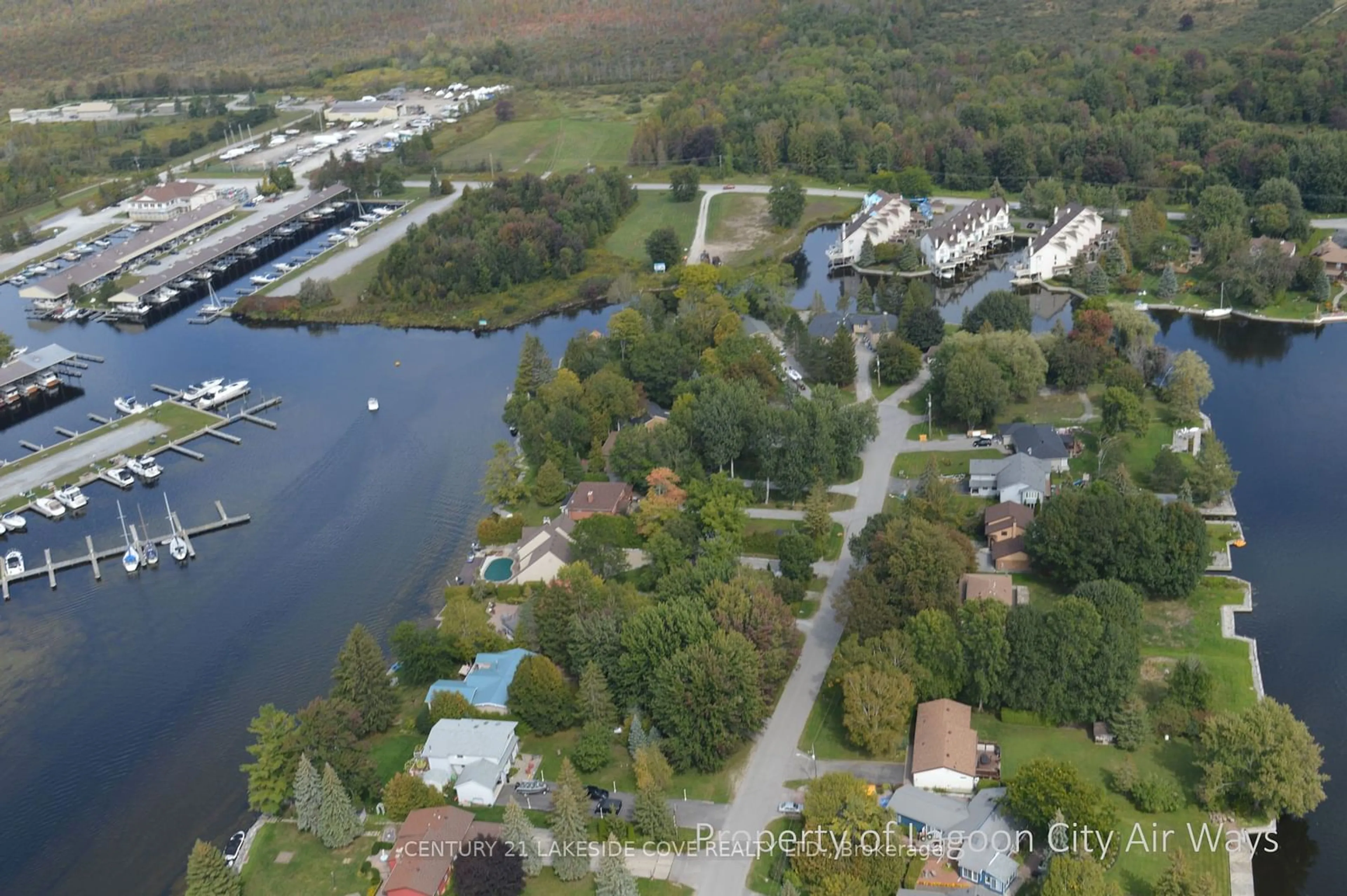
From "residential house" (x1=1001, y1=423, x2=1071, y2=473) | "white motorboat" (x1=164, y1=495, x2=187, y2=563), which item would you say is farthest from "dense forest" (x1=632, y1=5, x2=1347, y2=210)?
"white motorboat" (x1=164, y1=495, x2=187, y2=563)

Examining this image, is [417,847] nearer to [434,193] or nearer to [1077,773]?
[1077,773]

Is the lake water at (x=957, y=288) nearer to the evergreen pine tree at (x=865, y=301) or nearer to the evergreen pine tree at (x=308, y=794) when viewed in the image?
the evergreen pine tree at (x=865, y=301)

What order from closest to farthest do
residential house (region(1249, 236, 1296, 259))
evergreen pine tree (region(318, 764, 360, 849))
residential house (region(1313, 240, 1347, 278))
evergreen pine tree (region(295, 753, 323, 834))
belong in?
evergreen pine tree (region(318, 764, 360, 849)) < evergreen pine tree (region(295, 753, 323, 834)) < residential house (region(1249, 236, 1296, 259)) < residential house (region(1313, 240, 1347, 278))

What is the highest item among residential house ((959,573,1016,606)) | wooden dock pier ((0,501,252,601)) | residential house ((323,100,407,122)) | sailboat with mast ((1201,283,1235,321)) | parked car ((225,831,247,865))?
residential house ((323,100,407,122))

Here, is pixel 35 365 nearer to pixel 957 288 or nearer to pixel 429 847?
pixel 429 847

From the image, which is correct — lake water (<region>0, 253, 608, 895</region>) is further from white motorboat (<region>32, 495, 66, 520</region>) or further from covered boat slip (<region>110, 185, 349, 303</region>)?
covered boat slip (<region>110, 185, 349, 303</region>)

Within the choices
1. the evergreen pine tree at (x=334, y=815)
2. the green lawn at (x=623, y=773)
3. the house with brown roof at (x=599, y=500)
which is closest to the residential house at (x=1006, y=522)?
the house with brown roof at (x=599, y=500)

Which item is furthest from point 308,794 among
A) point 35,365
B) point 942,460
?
point 35,365
